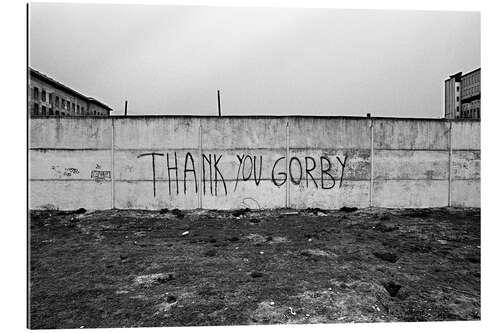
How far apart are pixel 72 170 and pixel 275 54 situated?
465 centimetres

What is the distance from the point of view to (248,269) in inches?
166

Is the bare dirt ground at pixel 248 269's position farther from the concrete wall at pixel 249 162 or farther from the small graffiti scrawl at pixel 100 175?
the small graffiti scrawl at pixel 100 175

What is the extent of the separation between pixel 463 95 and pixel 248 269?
4578 millimetres

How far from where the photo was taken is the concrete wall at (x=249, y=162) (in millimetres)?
6859

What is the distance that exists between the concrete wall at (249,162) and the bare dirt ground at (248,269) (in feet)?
1.80

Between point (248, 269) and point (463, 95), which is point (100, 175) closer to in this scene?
point (248, 269)

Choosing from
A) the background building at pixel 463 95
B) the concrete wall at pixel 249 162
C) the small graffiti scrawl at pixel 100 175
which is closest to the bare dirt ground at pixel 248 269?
the concrete wall at pixel 249 162

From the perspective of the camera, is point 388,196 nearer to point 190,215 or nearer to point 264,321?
point 190,215

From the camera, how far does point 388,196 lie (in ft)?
23.7

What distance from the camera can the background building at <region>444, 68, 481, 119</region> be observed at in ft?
15.2

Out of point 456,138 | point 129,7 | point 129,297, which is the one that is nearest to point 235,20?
point 129,7

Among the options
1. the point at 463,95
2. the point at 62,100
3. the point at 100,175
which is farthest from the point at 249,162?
the point at 62,100

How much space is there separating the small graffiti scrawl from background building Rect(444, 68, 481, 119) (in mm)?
6373

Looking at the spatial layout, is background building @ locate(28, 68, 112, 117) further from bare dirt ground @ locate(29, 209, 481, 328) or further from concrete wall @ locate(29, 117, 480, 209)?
bare dirt ground @ locate(29, 209, 481, 328)
